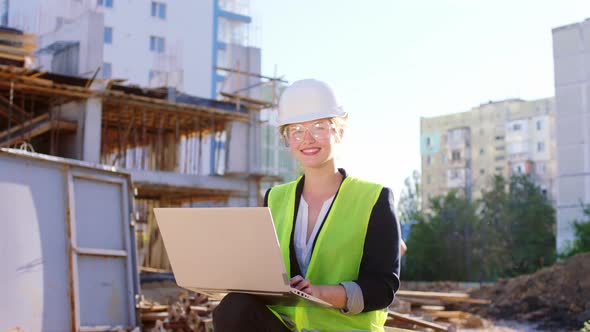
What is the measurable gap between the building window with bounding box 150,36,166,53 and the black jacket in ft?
138

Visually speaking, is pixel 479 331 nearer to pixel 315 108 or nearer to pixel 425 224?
pixel 315 108

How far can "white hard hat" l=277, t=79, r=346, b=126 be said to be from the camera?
275 cm

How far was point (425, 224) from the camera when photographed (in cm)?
3681

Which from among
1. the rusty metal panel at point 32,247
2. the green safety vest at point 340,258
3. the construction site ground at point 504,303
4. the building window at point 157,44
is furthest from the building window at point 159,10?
the green safety vest at point 340,258

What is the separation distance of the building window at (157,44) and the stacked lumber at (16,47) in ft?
81.6

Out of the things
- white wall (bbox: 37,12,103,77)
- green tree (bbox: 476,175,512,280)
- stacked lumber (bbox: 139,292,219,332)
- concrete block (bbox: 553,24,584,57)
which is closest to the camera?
stacked lumber (bbox: 139,292,219,332)

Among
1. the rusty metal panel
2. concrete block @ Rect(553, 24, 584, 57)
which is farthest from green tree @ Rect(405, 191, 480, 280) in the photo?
the rusty metal panel

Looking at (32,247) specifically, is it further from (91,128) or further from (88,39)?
(88,39)

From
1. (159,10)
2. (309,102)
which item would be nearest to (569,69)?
(159,10)

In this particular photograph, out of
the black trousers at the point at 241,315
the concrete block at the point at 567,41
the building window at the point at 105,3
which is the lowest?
the black trousers at the point at 241,315

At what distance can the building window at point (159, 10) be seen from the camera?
144ft

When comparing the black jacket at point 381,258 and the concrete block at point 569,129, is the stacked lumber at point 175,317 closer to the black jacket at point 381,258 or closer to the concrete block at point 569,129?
the black jacket at point 381,258

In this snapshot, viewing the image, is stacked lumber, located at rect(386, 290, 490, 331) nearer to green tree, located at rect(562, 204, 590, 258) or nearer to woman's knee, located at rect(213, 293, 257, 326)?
woman's knee, located at rect(213, 293, 257, 326)

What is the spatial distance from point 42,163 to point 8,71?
12649 millimetres
